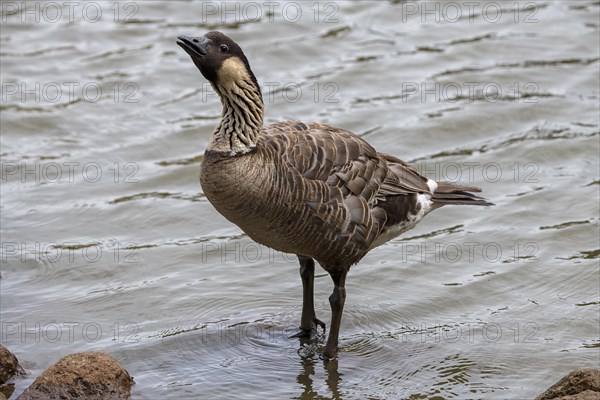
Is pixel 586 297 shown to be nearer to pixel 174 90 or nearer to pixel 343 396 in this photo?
pixel 343 396

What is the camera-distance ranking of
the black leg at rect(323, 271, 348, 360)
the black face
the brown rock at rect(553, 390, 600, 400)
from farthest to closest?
the black leg at rect(323, 271, 348, 360), the black face, the brown rock at rect(553, 390, 600, 400)

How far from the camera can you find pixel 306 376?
8.95 m

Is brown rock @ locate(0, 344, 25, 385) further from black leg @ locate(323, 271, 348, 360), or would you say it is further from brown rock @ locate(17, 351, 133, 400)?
black leg @ locate(323, 271, 348, 360)

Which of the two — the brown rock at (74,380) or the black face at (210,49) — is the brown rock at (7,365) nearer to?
the brown rock at (74,380)

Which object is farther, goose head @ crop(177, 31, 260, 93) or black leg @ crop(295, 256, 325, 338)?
black leg @ crop(295, 256, 325, 338)

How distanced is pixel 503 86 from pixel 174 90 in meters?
4.55

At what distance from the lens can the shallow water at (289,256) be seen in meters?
9.22

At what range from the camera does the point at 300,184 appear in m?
8.55

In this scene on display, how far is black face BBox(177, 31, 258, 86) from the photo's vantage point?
8266mm

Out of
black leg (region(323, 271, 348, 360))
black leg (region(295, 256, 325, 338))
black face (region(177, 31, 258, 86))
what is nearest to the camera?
black face (region(177, 31, 258, 86))

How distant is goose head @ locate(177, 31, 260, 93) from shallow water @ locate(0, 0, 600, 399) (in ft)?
7.93

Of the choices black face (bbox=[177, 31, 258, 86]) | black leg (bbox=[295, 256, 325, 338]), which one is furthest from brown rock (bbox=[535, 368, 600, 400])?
black face (bbox=[177, 31, 258, 86])

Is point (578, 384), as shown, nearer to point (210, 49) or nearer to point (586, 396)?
point (586, 396)

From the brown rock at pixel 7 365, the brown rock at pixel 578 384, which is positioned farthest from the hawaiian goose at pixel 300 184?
the brown rock at pixel 578 384
